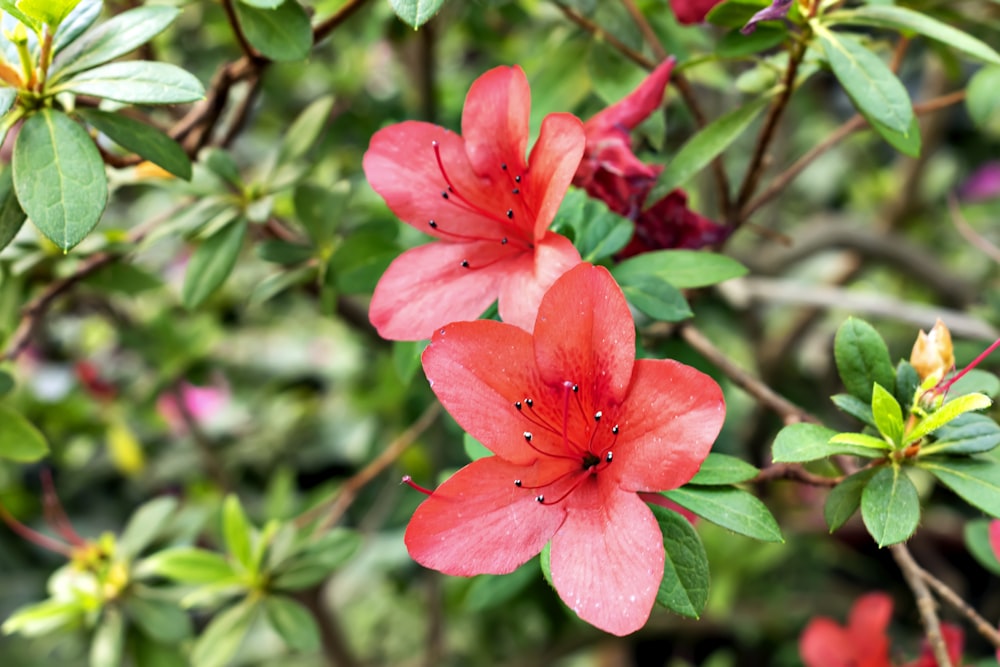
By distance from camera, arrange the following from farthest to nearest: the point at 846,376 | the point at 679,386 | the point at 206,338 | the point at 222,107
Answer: the point at 206,338, the point at 222,107, the point at 846,376, the point at 679,386

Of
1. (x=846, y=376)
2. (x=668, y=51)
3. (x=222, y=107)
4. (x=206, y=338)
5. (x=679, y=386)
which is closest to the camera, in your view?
(x=679, y=386)

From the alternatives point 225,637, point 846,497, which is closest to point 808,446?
point 846,497

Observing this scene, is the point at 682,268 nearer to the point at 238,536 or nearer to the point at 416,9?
the point at 416,9

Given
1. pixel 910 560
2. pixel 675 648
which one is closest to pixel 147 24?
pixel 910 560

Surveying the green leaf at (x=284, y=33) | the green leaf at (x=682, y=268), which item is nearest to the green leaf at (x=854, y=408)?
the green leaf at (x=682, y=268)

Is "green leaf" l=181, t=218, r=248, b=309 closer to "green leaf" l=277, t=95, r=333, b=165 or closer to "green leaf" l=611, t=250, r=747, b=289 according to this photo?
Result: "green leaf" l=277, t=95, r=333, b=165

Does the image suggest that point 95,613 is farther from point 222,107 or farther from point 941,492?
point 941,492

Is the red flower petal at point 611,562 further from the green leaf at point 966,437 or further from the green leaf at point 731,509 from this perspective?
the green leaf at point 966,437
